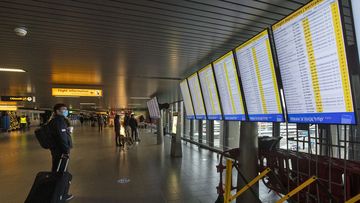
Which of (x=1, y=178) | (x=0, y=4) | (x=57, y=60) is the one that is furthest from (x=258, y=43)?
(x=1, y=178)

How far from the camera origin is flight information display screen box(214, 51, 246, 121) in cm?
365

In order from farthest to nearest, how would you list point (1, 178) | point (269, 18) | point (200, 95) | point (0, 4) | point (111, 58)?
point (1, 178), point (111, 58), point (200, 95), point (269, 18), point (0, 4)

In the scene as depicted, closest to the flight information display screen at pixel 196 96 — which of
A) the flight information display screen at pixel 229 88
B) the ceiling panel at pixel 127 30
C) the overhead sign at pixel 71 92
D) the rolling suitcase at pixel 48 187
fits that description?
the ceiling panel at pixel 127 30

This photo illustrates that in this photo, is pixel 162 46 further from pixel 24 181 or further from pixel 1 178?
pixel 1 178

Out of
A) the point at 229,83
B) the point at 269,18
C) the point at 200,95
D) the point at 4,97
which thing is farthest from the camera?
the point at 4,97

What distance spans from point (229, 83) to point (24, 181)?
551cm

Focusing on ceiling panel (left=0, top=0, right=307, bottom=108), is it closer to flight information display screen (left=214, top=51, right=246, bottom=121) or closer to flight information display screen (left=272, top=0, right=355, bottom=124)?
flight information display screen (left=214, top=51, right=246, bottom=121)

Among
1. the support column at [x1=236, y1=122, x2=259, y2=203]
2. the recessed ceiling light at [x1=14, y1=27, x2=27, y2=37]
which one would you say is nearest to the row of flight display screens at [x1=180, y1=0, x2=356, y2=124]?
the support column at [x1=236, y1=122, x2=259, y2=203]

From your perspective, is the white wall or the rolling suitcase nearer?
the white wall

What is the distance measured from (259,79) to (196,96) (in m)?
2.49

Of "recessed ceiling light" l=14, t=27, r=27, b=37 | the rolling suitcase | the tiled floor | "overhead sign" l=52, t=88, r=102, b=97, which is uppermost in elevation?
"recessed ceiling light" l=14, t=27, r=27, b=37

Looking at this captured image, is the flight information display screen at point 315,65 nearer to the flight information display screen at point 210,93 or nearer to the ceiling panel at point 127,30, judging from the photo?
the ceiling panel at point 127,30

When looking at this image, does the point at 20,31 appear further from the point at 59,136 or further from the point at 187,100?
the point at 187,100

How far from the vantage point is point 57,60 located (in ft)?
18.9
